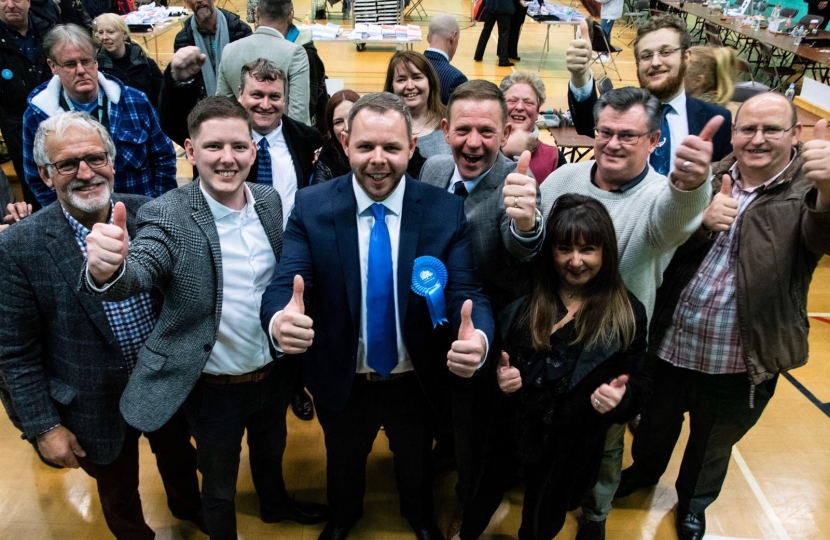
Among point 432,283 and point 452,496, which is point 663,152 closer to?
point 432,283

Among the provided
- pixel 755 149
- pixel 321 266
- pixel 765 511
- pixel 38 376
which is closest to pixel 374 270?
pixel 321 266

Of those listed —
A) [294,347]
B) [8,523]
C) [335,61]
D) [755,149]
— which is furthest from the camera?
[335,61]

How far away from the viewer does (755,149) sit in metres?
2.48

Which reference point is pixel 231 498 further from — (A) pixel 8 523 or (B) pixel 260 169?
(B) pixel 260 169

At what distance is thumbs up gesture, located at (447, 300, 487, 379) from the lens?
1992 millimetres

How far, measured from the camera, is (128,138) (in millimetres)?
3371

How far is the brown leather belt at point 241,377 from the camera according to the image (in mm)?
2457

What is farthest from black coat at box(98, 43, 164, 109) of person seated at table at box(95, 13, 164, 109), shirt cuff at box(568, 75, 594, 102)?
shirt cuff at box(568, 75, 594, 102)

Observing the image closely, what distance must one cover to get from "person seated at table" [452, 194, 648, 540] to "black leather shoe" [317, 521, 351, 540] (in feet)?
3.16

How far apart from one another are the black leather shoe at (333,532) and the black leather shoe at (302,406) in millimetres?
955

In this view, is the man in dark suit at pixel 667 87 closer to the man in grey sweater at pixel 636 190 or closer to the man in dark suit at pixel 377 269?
the man in grey sweater at pixel 636 190

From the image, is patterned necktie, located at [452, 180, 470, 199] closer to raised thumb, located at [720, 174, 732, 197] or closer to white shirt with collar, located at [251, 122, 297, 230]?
white shirt with collar, located at [251, 122, 297, 230]

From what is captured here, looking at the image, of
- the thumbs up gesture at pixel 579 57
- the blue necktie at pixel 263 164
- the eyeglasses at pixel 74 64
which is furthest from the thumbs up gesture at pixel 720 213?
the eyeglasses at pixel 74 64

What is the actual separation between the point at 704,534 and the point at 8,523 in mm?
3373
